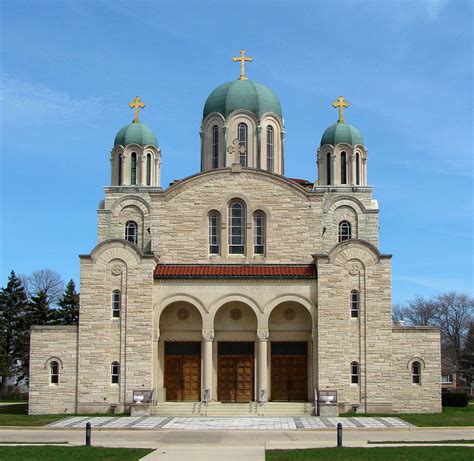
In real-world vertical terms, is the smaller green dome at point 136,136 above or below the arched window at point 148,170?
above

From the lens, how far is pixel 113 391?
41594 mm

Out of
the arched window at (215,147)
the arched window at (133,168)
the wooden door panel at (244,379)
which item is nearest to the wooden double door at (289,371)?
the wooden door panel at (244,379)

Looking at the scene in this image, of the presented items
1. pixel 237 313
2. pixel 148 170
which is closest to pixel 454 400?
pixel 237 313

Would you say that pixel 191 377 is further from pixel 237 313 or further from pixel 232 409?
pixel 237 313

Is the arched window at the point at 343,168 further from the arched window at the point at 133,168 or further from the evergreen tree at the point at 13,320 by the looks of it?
the evergreen tree at the point at 13,320

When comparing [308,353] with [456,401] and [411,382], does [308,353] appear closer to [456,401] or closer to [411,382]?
[411,382]

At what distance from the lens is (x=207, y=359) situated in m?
42.3

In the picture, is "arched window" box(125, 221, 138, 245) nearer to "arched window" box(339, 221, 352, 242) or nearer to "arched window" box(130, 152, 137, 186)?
"arched window" box(130, 152, 137, 186)

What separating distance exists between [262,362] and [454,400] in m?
12.0

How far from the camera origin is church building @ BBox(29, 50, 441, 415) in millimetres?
41594

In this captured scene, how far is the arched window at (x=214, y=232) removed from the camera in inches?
1770

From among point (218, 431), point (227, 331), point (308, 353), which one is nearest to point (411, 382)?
point (308, 353)

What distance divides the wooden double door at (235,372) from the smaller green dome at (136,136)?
1406 centimetres

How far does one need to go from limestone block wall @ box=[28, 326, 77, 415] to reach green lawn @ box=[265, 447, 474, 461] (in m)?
18.4
